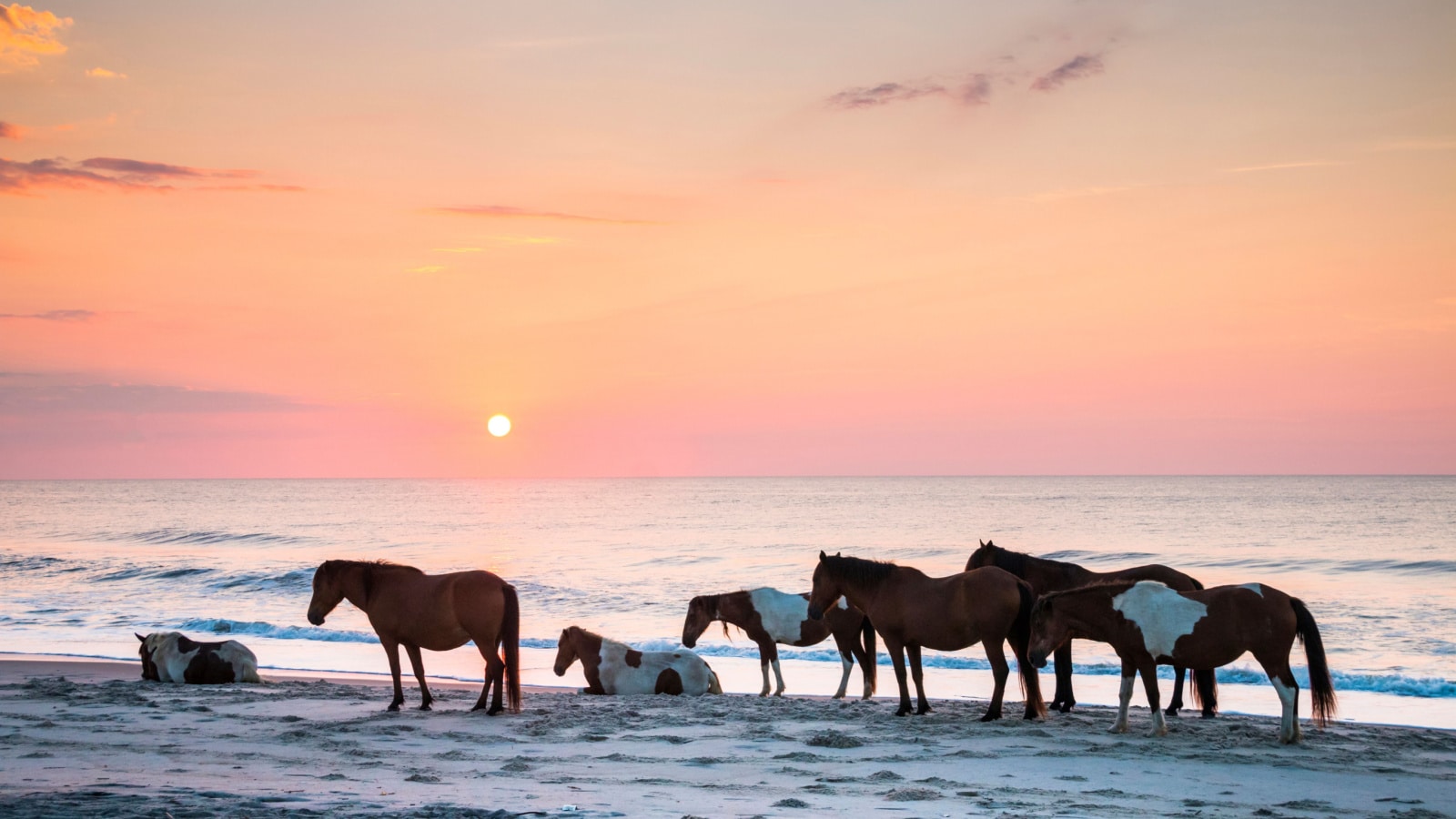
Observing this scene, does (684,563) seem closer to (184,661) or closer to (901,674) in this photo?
(184,661)

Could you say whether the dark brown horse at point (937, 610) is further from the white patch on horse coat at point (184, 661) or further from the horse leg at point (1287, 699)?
the white patch on horse coat at point (184, 661)

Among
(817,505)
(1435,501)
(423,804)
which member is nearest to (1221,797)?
(423,804)

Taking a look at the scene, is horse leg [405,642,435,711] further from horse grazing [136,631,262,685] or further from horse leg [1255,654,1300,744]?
horse leg [1255,654,1300,744]

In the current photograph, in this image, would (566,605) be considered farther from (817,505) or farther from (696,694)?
(817,505)

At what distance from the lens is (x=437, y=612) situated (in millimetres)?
10445

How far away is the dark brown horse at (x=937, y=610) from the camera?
978 cm

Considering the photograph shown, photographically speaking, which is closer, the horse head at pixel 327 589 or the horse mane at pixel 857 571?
the horse mane at pixel 857 571

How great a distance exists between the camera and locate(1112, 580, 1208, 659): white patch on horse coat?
884 centimetres

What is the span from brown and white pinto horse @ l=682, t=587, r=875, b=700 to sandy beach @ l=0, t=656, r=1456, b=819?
2.30 feet

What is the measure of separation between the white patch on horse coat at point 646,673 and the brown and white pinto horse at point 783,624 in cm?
70

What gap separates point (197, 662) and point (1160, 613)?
10.5 m

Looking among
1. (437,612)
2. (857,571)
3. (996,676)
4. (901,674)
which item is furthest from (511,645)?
(996,676)

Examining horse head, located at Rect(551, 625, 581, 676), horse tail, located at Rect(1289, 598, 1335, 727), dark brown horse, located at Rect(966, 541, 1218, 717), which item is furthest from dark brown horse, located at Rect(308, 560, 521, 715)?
horse tail, located at Rect(1289, 598, 1335, 727)

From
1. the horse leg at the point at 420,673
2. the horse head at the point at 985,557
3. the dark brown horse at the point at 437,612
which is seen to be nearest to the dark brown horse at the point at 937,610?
the horse head at the point at 985,557
